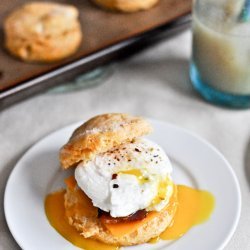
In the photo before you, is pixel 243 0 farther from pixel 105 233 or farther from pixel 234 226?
→ pixel 105 233

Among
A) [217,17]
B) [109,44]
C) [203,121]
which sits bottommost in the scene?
[203,121]

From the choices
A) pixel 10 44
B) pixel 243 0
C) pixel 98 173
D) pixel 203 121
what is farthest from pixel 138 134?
pixel 10 44

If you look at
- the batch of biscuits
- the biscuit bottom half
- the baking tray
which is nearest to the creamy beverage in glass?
the baking tray

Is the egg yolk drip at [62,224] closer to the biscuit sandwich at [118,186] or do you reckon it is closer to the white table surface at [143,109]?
the biscuit sandwich at [118,186]

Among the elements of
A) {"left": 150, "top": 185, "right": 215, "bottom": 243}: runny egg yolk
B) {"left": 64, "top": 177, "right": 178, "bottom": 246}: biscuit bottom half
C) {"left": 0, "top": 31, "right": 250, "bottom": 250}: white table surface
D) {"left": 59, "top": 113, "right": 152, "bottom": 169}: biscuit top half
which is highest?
{"left": 59, "top": 113, "right": 152, "bottom": 169}: biscuit top half

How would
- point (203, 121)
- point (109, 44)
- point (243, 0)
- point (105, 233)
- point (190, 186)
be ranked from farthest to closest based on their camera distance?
point (109, 44) → point (203, 121) → point (243, 0) → point (190, 186) → point (105, 233)

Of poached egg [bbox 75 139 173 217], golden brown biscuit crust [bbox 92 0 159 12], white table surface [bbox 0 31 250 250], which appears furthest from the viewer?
golden brown biscuit crust [bbox 92 0 159 12]

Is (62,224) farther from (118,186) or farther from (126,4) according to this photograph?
(126,4)

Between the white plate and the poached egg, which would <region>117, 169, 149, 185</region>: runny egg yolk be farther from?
the white plate
